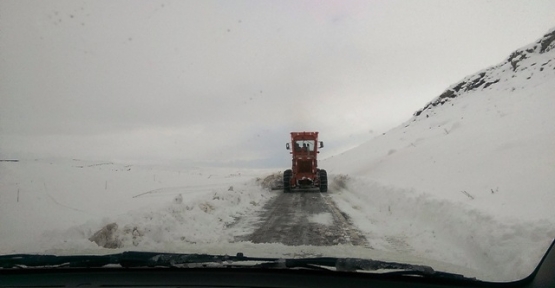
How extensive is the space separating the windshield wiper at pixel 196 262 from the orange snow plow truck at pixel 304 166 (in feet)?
56.7

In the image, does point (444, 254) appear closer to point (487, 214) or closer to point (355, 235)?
point (487, 214)

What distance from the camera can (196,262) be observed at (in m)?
3.27

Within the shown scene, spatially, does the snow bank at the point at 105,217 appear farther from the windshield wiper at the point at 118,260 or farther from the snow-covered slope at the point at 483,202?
the snow-covered slope at the point at 483,202

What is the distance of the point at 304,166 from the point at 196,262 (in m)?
19.3

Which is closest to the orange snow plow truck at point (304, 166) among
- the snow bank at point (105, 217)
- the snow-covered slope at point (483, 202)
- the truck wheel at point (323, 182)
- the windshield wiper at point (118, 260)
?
the truck wheel at point (323, 182)

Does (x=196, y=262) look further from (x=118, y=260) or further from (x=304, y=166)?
(x=304, y=166)

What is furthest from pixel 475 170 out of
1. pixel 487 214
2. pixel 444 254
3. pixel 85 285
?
pixel 85 285

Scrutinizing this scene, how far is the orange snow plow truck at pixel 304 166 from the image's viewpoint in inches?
822

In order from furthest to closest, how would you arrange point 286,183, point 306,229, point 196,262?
point 286,183 < point 306,229 < point 196,262

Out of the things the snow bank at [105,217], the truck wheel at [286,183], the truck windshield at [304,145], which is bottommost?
the snow bank at [105,217]

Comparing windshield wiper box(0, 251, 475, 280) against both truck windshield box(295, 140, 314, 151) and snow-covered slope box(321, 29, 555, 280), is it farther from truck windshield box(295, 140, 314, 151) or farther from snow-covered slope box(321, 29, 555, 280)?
truck windshield box(295, 140, 314, 151)

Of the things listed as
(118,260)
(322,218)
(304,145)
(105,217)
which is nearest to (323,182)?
(304,145)

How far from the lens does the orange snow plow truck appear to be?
20891mm

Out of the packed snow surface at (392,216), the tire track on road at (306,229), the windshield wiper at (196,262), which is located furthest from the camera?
the tire track on road at (306,229)
